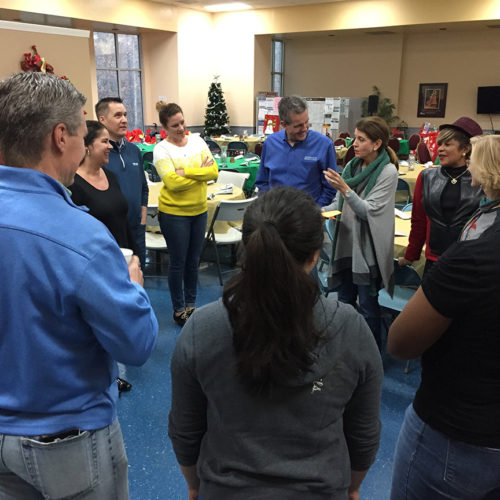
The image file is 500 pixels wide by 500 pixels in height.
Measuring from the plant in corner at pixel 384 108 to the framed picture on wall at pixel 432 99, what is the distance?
73 centimetres

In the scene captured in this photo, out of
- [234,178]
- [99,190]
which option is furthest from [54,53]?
[99,190]

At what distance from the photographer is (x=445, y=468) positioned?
45.3 inches

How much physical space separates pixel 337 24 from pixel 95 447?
13257 millimetres

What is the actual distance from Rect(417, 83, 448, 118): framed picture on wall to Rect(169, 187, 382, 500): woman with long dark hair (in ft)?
46.4

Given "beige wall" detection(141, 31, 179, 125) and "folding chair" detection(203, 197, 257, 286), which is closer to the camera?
"folding chair" detection(203, 197, 257, 286)

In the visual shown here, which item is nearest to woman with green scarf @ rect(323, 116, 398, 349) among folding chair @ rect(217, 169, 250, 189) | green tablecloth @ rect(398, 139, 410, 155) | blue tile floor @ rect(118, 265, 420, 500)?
blue tile floor @ rect(118, 265, 420, 500)

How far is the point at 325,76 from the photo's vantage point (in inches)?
594

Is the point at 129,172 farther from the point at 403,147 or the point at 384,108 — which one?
the point at 384,108

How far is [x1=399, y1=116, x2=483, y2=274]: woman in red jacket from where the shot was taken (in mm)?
2559

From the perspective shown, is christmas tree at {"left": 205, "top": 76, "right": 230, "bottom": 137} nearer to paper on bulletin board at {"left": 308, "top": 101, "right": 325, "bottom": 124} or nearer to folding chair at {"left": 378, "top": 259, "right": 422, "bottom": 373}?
paper on bulletin board at {"left": 308, "top": 101, "right": 325, "bottom": 124}

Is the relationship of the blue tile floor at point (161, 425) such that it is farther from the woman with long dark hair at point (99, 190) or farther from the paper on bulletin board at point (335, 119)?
the paper on bulletin board at point (335, 119)

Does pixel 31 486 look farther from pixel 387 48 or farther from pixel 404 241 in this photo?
pixel 387 48

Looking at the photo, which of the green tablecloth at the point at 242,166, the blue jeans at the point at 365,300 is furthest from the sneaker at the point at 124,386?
the green tablecloth at the point at 242,166

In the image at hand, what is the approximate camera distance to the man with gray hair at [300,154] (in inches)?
132
